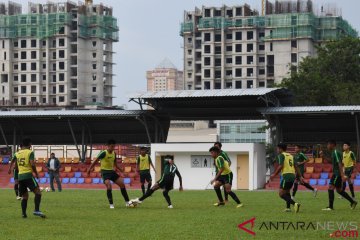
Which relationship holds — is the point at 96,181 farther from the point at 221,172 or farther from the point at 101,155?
the point at 101,155

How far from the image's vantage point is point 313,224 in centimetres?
1697

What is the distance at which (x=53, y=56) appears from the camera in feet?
571

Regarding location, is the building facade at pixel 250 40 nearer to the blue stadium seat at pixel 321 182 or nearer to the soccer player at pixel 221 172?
the blue stadium seat at pixel 321 182

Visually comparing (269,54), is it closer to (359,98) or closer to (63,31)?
(63,31)

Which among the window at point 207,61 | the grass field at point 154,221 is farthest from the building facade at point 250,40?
the grass field at point 154,221

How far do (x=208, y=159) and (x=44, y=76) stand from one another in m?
128

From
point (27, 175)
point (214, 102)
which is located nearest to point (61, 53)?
point (214, 102)

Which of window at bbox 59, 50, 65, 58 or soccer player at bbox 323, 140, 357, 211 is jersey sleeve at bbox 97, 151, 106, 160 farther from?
window at bbox 59, 50, 65, 58

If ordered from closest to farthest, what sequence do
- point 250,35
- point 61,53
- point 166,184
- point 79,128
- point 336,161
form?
1. point 336,161
2. point 166,184
3. point 79,128
4. point 250,35
5. point 61,53

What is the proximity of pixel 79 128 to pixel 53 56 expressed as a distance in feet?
379

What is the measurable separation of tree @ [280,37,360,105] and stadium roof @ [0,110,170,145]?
1980cm

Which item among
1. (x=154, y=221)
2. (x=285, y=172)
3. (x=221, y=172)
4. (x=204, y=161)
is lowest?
(x=204, y=161)

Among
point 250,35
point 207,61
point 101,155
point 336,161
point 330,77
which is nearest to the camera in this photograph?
point 336,161

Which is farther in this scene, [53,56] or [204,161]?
[53,56]
